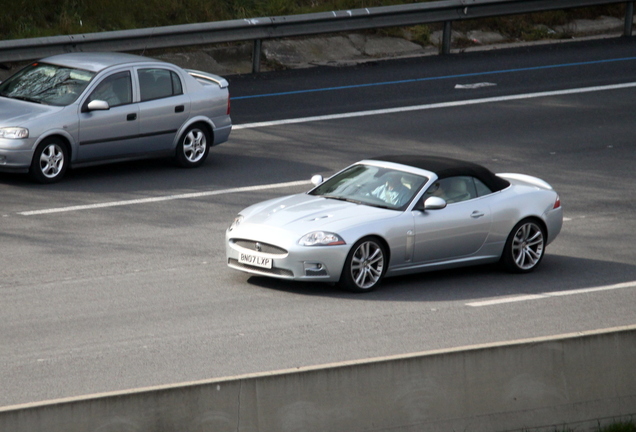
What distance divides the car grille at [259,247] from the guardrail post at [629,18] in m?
19.1

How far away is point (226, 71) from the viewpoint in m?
23.9

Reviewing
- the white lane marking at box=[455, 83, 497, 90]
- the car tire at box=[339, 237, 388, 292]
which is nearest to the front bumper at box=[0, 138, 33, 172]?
the car tire at box=[339, 237, 388, 292]

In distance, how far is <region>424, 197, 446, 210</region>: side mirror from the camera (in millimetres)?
11969

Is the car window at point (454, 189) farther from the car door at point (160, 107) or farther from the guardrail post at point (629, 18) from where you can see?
the guardrail post at point (629, 18)

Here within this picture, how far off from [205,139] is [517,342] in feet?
32.5

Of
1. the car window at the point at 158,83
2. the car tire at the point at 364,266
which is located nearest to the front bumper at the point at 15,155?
the car window at the point at 158,83

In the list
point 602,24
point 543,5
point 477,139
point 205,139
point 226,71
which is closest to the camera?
point 205,139

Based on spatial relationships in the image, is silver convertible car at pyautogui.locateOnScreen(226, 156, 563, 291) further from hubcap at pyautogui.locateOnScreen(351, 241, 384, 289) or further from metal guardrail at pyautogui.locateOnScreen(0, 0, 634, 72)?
metal guardrail at pyautogui.locateOnScreen(0, 0, 634, 72)

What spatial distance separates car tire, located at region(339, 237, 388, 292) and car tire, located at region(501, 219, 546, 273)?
5.45 feet

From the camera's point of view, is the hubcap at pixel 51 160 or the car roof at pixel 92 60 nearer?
the hubcap at pixel 51 160

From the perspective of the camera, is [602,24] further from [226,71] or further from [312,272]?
[312,272]

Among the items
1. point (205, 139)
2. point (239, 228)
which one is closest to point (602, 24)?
point (205, 139)

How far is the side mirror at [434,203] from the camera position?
1197 centimetres

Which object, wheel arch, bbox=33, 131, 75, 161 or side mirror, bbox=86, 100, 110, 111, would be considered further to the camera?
side mirror, bbox=86, 100, 110, 111
